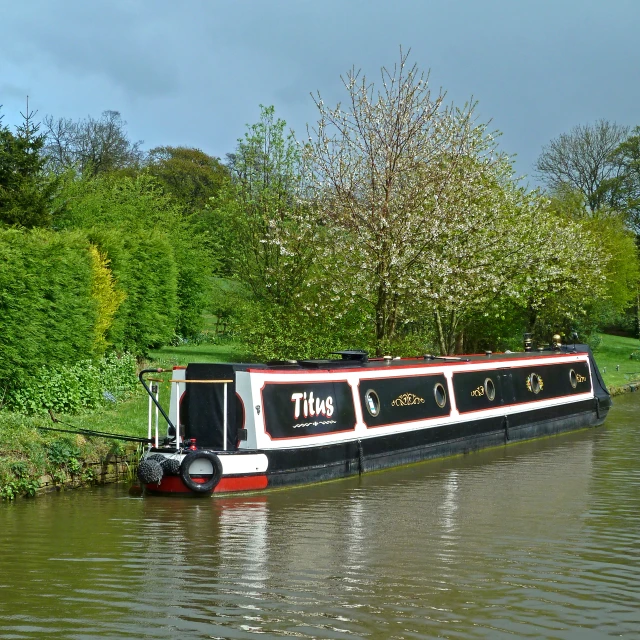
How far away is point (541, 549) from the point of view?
29.9ft

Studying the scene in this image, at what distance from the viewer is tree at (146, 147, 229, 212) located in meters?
54.0

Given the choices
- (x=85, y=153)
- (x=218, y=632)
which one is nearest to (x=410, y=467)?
(x=218, y=632)

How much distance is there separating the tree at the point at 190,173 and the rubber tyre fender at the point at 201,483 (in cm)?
4178

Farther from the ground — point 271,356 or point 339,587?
point 271,356

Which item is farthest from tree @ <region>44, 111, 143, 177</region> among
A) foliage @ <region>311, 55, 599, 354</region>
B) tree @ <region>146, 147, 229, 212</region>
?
foliage @ <region>311, 55, 599, 354</region>

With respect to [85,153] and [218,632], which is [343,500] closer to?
[218,632]

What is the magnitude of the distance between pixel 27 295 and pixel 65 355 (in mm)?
1224

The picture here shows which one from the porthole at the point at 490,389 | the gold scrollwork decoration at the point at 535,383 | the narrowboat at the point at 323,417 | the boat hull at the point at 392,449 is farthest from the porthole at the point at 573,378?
the porthole at the point at 490,389

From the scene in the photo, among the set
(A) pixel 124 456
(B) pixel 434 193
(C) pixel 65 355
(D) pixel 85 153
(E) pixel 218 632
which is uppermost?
(D) pixel 85 153

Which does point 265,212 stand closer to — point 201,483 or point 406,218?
point 406,218

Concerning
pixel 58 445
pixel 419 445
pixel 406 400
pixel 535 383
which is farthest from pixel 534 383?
pixel 58 445

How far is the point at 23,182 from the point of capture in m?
23.4

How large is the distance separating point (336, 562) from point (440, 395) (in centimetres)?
749

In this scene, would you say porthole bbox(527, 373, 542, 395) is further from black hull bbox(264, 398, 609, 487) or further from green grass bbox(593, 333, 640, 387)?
green grass bbox(593, 333, 640, 387)
